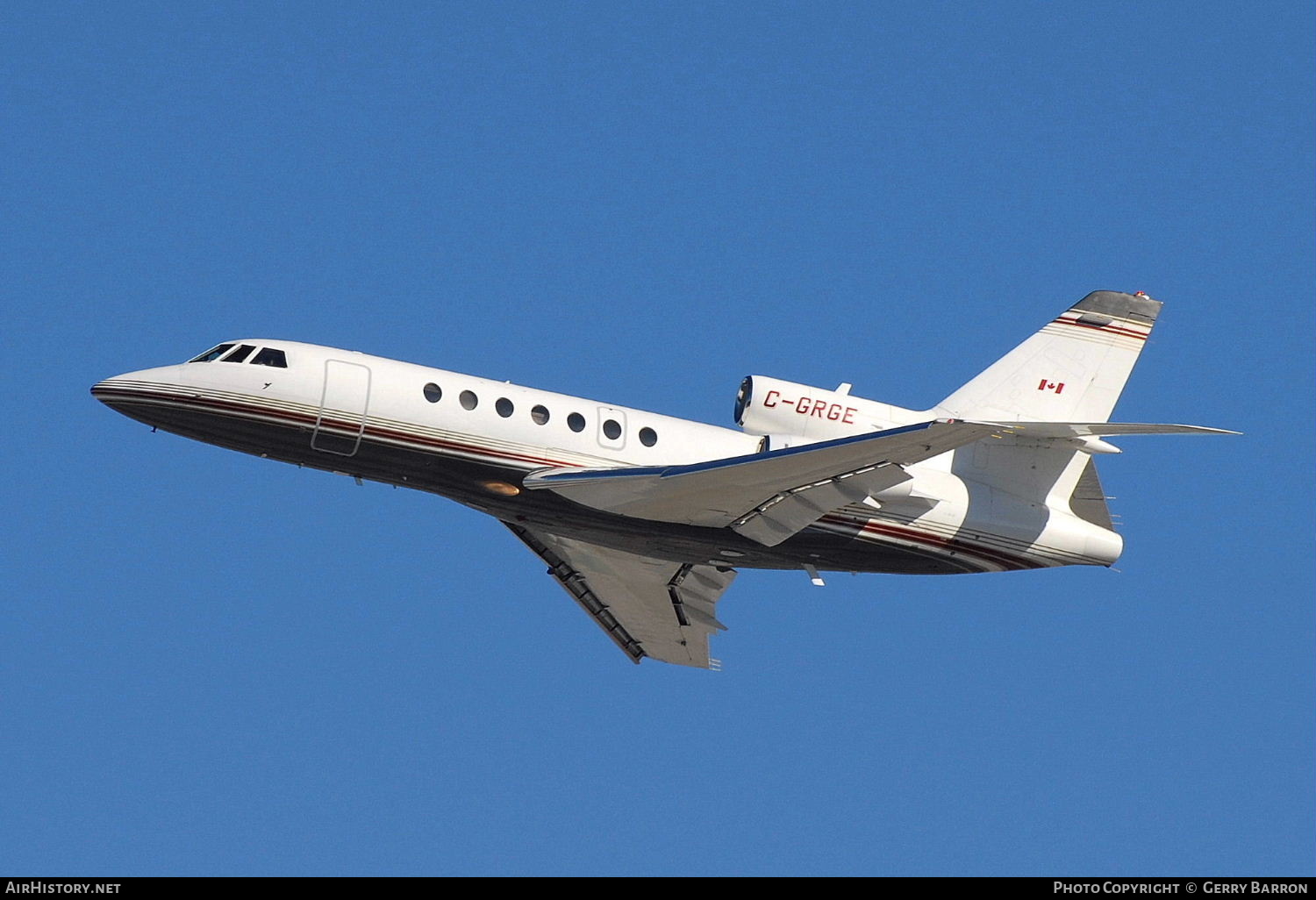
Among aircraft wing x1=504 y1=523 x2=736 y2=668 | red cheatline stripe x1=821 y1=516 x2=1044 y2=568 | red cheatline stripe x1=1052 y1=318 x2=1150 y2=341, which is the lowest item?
red cheatline stripe x1=821 y1=516 x2=1044 y2=568

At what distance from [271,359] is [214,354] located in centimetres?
88

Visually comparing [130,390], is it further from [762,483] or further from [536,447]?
[762,483]

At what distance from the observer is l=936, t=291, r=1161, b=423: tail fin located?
25.4 m

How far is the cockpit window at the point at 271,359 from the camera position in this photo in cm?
2334

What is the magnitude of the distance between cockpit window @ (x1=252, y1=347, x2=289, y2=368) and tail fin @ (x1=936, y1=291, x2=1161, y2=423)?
31.5 feet

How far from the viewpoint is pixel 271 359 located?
2339 cm

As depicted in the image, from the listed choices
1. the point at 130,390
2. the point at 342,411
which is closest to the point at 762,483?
the point at 342,411

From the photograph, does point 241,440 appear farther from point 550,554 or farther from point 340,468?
point 550,554

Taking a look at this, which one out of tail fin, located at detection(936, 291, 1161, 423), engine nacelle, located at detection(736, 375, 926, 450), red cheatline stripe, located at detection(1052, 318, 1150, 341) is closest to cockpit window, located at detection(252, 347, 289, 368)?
engine nacelle, located at detection(736, 375, 926, 450)

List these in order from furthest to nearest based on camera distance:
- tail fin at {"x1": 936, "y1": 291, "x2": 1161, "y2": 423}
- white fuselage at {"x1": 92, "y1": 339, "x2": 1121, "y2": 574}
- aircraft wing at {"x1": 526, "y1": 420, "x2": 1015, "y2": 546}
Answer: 1. tail fin at {"x1": 936, "y1": 291, "x2": 1161, "y2": 423}
2. white fuselage at {"x1": 92, "y1": 339, "x2": 1121, "y2": 574}
3. aircraft wing at {"x1": 526, "y1": 420, "x2": 1015, "y2": 546}

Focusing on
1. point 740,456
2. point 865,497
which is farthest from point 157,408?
point 865,497
